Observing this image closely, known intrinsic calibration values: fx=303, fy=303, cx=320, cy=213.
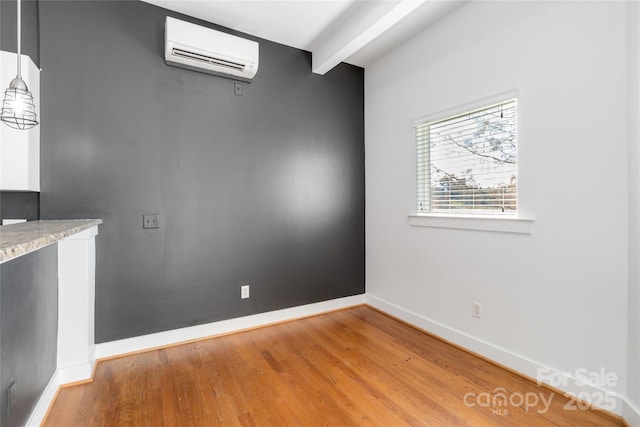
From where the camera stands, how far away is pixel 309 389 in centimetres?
197

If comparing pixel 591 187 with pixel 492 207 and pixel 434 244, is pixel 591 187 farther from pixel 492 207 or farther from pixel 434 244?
pixel 434 244

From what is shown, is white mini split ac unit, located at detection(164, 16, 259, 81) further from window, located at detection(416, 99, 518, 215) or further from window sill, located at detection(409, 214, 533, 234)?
window sill, located at detection(409, 214, 533, 234)

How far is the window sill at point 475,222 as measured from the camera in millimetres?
2102

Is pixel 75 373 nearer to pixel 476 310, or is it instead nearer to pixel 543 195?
pixel 476 310

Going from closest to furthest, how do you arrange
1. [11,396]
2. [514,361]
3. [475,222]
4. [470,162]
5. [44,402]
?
[11,396] → [44,402] → [514,361] → [475,222] → [470,162]

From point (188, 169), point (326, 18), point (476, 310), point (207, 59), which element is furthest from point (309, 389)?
point (326, 18)

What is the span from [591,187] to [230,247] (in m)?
2.68

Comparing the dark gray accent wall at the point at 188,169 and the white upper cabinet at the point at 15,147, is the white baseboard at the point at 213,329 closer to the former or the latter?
the dark gray accent wall at the point at 188,169

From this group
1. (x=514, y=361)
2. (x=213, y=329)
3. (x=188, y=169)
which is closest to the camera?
(x=514, y=361)

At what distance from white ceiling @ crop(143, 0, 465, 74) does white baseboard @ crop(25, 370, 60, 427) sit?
280cm

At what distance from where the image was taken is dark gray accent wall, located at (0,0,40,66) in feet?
6.40

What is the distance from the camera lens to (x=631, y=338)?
1606 millimetres

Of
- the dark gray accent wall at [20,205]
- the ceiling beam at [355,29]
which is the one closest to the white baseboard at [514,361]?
the ceiling beam at [355,29]

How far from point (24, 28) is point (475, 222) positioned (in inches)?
138
